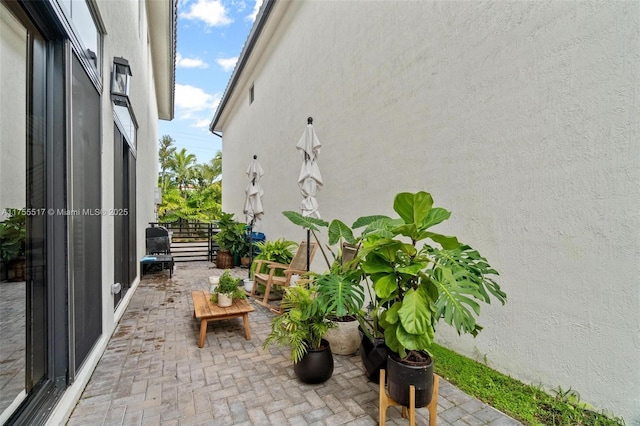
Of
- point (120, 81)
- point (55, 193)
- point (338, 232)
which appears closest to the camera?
point (55, 193)

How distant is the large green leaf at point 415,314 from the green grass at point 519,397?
1255 millimetres

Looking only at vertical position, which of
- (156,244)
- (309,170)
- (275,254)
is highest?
(309,170)

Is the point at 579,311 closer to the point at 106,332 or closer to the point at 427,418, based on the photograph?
the point at 427,418

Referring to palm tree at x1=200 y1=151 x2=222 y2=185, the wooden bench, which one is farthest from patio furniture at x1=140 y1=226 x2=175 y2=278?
palm tree at x1=200 y1=151 x2=222 y2=185

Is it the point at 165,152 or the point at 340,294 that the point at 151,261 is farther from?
the point at 165,152

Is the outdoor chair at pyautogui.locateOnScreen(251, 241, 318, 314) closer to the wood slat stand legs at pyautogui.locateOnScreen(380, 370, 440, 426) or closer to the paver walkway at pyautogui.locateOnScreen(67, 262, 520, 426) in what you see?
the paver walkway at pyautogui.locateOnScreen(67, 262, 520, 426)

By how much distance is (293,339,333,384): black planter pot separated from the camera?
2.72 m

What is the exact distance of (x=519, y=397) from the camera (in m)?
2.57

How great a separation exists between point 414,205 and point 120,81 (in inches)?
155

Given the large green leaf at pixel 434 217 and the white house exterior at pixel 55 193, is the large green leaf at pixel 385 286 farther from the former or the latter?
the white house exterior at pixel 55 193

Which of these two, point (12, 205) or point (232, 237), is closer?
point (12, 205)

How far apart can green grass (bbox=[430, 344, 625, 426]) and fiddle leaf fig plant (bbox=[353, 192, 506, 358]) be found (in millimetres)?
834

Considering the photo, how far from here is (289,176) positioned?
802 cm

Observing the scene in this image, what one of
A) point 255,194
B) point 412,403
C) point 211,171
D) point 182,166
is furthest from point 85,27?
point 211,171
